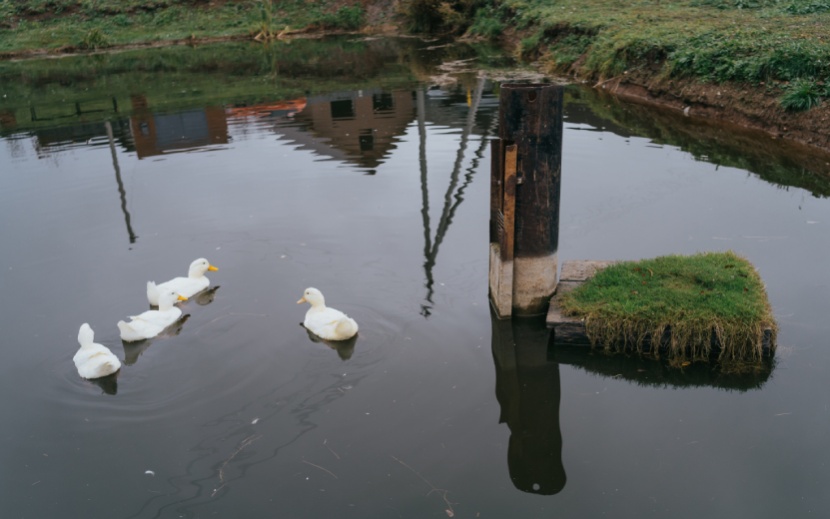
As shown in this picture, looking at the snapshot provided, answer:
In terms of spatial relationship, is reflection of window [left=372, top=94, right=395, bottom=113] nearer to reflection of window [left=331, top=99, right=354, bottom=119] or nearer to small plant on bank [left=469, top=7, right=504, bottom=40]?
reflection of window [left=331, top=99, right=354, bottom=119]

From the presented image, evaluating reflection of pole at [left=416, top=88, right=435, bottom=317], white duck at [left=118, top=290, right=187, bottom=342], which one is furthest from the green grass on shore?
white duck at [left=118, top=290, right=187, bottom=342]

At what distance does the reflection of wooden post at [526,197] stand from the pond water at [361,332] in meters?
0.37

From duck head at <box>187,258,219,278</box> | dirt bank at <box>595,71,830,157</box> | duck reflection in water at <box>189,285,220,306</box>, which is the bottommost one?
duck reflection in water at <box>189,285,220,306</box>

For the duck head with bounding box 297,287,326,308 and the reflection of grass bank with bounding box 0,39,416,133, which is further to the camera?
the reflection of grass bank with bounding box 0,39,416,133

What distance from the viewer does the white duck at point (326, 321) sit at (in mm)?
7469

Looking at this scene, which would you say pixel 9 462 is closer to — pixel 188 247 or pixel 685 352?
pixel 188 247

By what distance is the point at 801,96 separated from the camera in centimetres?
1327

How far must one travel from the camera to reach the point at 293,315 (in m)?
8.24

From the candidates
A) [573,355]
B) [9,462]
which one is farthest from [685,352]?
[9,462]

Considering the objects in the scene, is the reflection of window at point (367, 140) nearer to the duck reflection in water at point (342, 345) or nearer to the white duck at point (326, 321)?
the white duck at point (326, 321)

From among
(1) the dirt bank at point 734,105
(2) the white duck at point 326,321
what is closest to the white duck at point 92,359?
(2) the white duck at point 326,321

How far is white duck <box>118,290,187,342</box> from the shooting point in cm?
767

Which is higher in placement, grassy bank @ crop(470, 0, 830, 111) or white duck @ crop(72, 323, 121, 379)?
grassy bank @ crop(470, 0, 830, 111)

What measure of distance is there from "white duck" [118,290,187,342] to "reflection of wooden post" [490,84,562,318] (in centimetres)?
334
